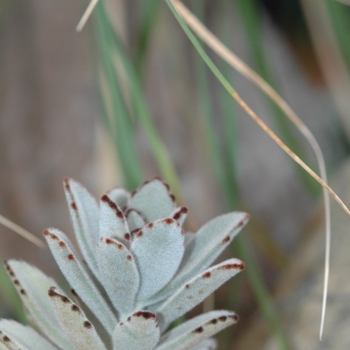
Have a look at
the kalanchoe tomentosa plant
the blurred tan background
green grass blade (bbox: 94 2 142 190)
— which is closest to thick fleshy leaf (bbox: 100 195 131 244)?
the kalanchoe tomentosa plant

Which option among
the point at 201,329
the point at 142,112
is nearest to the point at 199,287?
the point at 201,329

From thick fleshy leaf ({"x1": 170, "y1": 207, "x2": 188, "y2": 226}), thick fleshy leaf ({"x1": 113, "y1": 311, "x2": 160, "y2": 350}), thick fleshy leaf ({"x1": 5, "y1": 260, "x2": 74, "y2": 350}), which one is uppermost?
thick fleshy leaf ({"x1": 170, "y1": 207, "x2": 188, "y2": 226})

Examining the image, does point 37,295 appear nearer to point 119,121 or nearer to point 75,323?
point 75,323

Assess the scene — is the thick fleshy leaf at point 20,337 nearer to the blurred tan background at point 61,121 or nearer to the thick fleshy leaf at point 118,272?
the thick fleshy leaf at point 118,272

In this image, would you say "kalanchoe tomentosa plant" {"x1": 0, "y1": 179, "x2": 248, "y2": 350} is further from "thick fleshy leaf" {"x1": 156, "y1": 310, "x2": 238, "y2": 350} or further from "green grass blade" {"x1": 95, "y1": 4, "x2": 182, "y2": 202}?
"green grass blade" {"x1": 95, "y1": 4, "x2": 182, "y2": 202}

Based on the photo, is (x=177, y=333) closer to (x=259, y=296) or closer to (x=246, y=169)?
(x=259, y=296)

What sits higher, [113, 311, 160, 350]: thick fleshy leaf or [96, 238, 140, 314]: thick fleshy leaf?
[96, 238, 140, 314]: thick fleshy leaf

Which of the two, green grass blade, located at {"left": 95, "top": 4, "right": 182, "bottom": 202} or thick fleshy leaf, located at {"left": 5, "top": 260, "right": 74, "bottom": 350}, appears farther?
green grass blade, located at {"left": 95, "top": 4, "right": 182, "bottom": 202}

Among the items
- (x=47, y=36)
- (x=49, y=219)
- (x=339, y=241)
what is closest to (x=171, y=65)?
(x=47, y=36)
